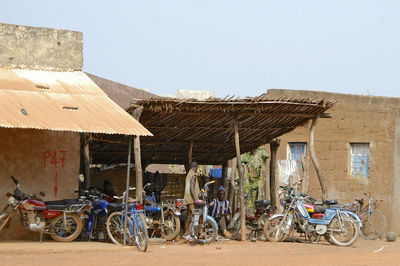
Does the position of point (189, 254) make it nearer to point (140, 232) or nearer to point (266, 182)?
point (140, 232)

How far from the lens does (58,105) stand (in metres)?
12.1

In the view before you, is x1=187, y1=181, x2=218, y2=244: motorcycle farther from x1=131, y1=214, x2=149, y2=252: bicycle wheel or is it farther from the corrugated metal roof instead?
the corrugated metal roof

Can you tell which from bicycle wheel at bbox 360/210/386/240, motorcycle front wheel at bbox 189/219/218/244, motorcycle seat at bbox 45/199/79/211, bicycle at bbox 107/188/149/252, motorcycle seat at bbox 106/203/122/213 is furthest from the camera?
bicycle wheel at bbox 360/210/386/240

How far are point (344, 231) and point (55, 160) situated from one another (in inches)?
231

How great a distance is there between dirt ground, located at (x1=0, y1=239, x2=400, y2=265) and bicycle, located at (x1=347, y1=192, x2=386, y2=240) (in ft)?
10.6

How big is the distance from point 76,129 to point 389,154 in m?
10.2

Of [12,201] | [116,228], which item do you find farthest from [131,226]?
[12,201]

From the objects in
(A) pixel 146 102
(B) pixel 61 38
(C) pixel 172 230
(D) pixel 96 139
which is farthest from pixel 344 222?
(B) pixel 61 38

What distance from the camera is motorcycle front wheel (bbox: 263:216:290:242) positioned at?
544 inches

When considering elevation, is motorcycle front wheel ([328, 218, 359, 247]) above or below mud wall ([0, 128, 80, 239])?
below

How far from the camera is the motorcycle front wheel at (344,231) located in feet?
43.9

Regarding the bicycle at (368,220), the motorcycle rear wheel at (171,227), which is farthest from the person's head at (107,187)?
the bicycle at (368,220)

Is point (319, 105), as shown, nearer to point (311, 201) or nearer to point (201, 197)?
point (311, 201)

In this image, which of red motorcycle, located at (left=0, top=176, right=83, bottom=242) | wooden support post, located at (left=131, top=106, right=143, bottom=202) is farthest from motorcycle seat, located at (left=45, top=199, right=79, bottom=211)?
wooden support post, located at (left=131, top=106, right=143, bottom=202)
